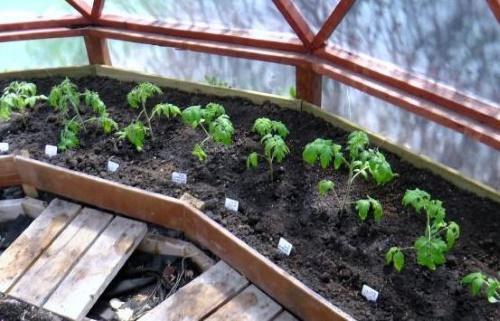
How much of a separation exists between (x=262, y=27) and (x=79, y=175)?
1.52 m

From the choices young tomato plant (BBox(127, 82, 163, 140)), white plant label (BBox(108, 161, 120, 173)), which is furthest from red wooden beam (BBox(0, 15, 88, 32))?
white plant label (BBox(108, 161, 120, 173))

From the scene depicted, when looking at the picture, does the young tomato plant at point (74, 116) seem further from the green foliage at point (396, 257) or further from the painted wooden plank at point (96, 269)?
the green foliage at point (396, 257)

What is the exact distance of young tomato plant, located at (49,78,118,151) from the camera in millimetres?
3961

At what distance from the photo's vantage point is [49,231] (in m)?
3.77

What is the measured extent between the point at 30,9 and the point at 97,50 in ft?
1.90

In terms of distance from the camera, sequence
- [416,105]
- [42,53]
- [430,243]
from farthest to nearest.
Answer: [42,53] → [416,105] → [430,243]

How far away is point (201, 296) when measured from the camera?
3.33 m

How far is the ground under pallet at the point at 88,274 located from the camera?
326 centimetres

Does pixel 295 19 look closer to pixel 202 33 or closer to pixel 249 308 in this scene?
pixel 202 33

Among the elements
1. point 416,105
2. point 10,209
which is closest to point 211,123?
point 416,105

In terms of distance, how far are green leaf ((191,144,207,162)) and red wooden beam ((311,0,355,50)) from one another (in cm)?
96

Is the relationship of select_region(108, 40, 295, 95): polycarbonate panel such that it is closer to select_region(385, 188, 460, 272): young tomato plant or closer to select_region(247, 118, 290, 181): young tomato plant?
select_region(247, 118, 290, 181): young tomato plant

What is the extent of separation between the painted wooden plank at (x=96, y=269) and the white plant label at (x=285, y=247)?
2.93 ft

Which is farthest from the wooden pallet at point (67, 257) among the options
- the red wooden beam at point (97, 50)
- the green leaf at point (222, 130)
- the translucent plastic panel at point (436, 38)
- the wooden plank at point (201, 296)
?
the translucent plastic panel at point (436, 38)
